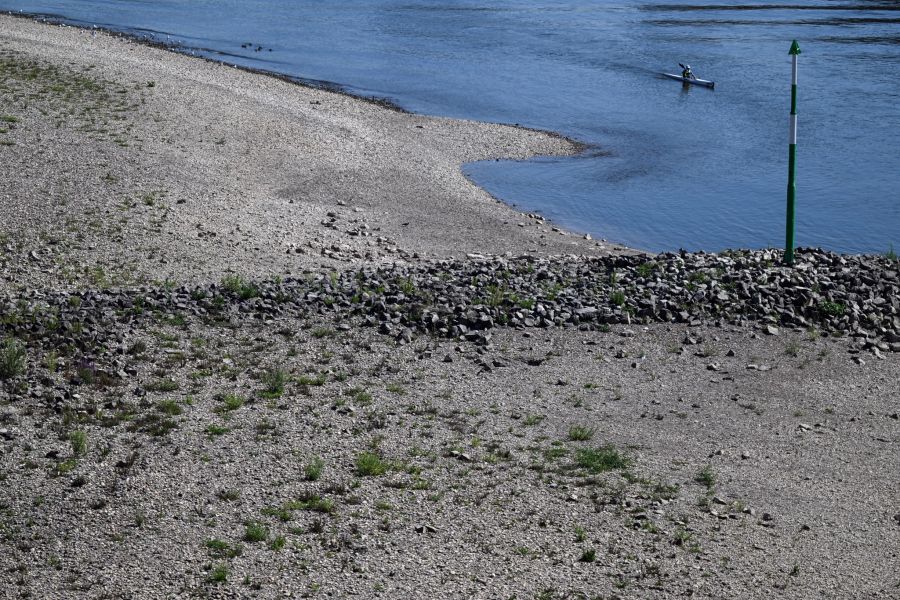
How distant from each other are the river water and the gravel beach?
25.0ft

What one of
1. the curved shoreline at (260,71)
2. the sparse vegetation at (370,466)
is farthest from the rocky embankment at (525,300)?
the curved shoreline at (260,71)

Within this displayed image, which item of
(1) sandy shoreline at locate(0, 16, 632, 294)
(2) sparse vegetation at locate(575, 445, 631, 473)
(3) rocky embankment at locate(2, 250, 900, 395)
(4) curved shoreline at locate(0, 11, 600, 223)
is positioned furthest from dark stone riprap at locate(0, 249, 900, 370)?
(4) curved shoreline at locate(0, 11, 600, 223)

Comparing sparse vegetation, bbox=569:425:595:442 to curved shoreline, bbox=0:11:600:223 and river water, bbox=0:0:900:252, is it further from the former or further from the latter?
river water, bbox=0:0:900:252

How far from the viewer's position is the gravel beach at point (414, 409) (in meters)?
8.98

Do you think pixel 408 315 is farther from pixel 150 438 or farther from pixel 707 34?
pixel 707 34

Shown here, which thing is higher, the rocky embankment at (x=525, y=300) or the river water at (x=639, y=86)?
the river water at (x=639, y=86)

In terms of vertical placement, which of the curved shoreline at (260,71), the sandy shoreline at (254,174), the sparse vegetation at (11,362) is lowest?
the sparse vegetation at (11,362)

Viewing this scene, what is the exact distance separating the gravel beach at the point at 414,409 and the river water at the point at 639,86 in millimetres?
7609

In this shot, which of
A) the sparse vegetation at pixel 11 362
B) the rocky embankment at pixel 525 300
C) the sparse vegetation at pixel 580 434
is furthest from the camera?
the rocky embankment at pixel 525 300

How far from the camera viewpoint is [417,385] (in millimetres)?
12883

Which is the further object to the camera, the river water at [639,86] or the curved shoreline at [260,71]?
the curved shoreline at [260,71]

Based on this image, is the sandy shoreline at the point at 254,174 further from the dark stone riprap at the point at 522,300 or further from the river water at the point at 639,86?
the river water at the point at 639,86

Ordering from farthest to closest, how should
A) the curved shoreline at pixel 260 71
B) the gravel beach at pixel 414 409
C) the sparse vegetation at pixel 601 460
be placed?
the curved shoreline at pixel 260 71 → the sparse vegetation at pixel 601 460 → the gravel beach at pixel 414 409

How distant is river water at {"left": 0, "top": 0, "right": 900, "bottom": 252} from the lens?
91.9 ft
